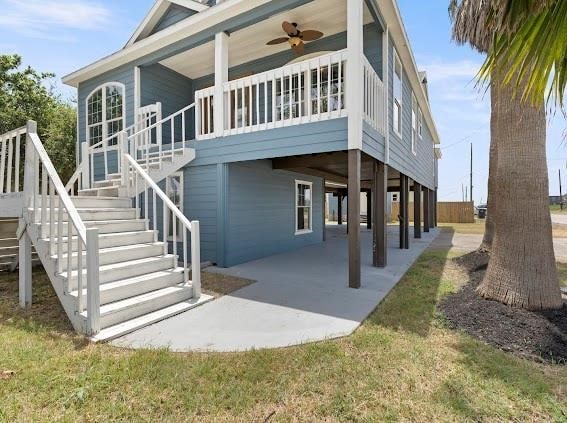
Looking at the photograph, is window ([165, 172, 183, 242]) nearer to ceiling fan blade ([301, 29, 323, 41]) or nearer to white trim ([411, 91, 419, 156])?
ceiling fan blade ([301, 29, 323, 41])

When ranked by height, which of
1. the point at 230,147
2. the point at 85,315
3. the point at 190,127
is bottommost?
the point at 85,315

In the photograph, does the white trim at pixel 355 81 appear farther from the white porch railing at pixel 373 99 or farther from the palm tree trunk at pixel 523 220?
the palm tree trunk at pixel 523 220

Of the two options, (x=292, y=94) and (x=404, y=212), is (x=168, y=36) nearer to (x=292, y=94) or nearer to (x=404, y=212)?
(x=292, y=94)

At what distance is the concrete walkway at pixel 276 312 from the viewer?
11.0ft

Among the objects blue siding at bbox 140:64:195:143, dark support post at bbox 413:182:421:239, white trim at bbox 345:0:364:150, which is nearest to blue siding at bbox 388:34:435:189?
dark support post at bbox 413:182:421:239

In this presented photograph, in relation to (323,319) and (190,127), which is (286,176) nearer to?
(190,127)

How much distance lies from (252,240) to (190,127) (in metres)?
4.28

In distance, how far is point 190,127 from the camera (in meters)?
9.78

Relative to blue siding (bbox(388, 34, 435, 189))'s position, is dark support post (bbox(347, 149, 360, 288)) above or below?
below

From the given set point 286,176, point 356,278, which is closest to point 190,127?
point 286,176

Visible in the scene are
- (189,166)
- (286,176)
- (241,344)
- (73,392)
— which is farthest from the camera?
(286,176)

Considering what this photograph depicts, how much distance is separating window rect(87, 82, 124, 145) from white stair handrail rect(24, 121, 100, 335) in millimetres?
4944

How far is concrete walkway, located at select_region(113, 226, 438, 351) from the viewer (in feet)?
11.0

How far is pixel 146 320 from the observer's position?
3.77 metres
